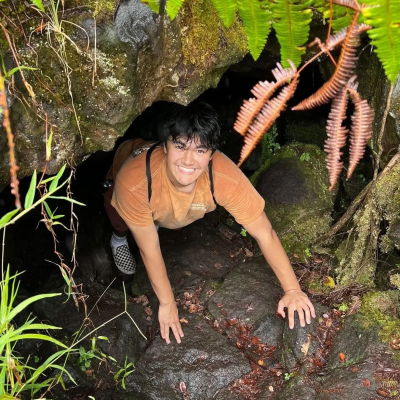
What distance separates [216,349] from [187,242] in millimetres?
1842

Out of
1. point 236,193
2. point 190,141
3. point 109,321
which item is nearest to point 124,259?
point 109,321

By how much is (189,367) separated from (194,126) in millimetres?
2510

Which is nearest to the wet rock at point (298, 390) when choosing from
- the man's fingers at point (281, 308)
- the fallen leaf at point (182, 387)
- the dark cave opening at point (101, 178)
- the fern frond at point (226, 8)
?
the man's fingers at point (281, 308)

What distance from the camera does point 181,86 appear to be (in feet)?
12.7

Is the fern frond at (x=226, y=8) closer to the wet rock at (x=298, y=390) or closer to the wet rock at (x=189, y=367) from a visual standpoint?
the wet rock at (x=298, y=390)

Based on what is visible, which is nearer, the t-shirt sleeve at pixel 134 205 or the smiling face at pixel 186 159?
the smiling face at pixel 186 159

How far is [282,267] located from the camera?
449cm

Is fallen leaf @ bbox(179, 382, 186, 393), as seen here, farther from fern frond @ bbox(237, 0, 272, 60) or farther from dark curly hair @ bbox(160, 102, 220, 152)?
fern frond @ bbox(237, 0, 272, 60)

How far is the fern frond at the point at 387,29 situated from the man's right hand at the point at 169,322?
3.42m

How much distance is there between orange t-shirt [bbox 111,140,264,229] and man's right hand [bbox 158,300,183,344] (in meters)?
A: 1.04

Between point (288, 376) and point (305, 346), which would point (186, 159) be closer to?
point (305, 346)

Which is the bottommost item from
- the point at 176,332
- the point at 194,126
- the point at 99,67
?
the point at 176,332

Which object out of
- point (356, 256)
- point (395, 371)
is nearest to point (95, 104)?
point (356, 256)

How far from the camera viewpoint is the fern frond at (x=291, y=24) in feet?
6.55
